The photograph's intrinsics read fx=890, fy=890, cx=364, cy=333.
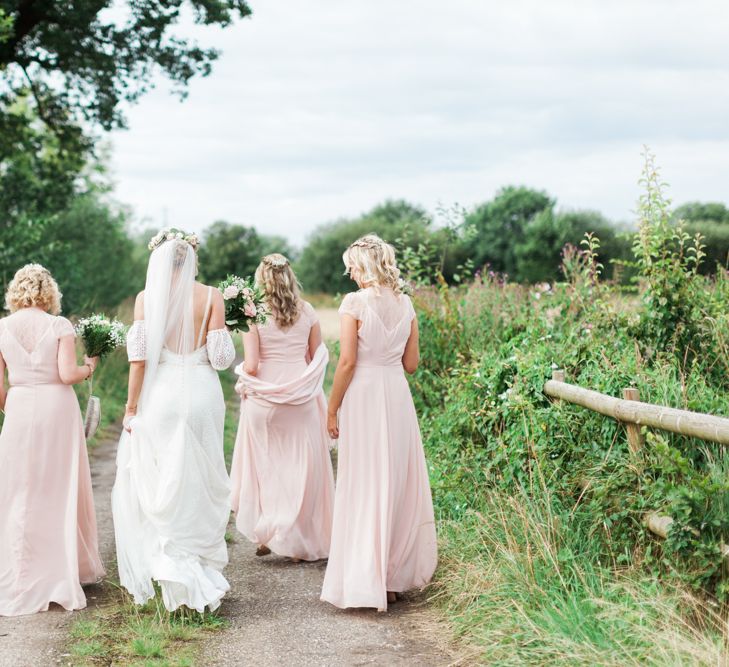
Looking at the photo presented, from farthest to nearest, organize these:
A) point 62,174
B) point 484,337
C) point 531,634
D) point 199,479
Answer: point 62,174, point 484,337, point 199,479, point 531,634

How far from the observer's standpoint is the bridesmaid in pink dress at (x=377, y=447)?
19.6 feet

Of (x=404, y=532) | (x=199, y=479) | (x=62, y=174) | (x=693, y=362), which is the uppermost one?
(x=62, y=174)

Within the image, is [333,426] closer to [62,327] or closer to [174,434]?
[174,434]

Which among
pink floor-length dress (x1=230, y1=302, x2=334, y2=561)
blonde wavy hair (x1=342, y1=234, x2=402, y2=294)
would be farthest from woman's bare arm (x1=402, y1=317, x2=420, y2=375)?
pink floor-length dress (x1=230, y1=302, x2=334, y2=561)

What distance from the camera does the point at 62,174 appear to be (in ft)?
68.9

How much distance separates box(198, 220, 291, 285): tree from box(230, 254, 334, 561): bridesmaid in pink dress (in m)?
41.9

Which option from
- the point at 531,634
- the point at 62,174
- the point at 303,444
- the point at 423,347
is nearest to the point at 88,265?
the point at 62,174

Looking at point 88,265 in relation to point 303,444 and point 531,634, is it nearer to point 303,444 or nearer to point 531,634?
point 303,444

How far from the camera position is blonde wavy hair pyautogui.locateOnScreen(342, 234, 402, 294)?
19.6 ft

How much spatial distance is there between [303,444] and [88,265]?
18379 millimetres

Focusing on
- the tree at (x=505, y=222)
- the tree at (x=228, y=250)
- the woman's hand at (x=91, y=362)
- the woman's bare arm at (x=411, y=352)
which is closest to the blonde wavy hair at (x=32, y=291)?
the woman's hand at (x=91, y=362)

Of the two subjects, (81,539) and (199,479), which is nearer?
(199,479)

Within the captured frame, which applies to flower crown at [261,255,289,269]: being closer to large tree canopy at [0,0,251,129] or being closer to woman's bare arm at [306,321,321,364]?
woman's bare arm at [306,321,321,364]

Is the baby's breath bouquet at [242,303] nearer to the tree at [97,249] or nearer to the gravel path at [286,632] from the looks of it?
the gravel path at [286,632]
